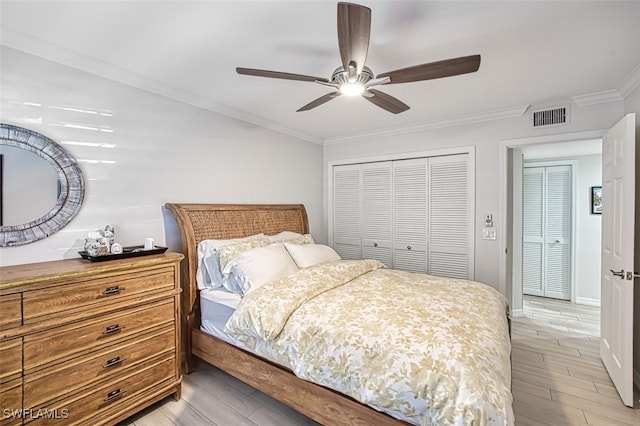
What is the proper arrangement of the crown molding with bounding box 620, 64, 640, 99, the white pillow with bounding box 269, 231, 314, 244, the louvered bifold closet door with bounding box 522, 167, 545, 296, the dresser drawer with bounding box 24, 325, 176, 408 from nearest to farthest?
the dresser drawer with bounding box 24, 325, 176, 408 → the crown molding with bounding box 620, 64, 640, 99 → the white pillow with bounding box 269, 231, 314, 244 → the louvered bifold closet door with bounding box 522, 167, 545, 296

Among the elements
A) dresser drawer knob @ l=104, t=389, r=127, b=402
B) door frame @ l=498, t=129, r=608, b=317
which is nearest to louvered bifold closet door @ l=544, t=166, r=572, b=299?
door frame @ l=498, t=129, r=608, b=317

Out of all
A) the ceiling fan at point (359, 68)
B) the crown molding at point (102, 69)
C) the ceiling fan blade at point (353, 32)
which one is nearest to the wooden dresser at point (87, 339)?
the crown molding at point (102, 69)

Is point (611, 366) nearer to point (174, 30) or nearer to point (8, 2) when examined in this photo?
point (174, 30)

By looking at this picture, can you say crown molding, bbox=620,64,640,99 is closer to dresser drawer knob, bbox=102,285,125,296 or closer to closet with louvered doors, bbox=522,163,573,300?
closet with louvered doors, bbox=522,163,573,300

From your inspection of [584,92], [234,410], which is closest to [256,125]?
[234,410]

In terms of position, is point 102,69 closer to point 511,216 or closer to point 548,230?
point 511,216

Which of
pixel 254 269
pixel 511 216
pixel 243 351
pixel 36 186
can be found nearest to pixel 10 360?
pixel 36 186

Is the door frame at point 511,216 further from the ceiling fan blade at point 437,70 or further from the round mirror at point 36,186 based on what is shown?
the round mirror at point 36,186

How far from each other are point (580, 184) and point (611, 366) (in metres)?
3.26

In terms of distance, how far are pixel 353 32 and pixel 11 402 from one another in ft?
8.15

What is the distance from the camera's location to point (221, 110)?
313 centimetres

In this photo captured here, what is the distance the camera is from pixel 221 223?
3027 millimetres

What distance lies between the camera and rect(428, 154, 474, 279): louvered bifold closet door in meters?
3.54

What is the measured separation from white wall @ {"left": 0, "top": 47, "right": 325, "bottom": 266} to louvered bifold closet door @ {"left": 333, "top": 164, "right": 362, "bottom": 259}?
1343 mm
